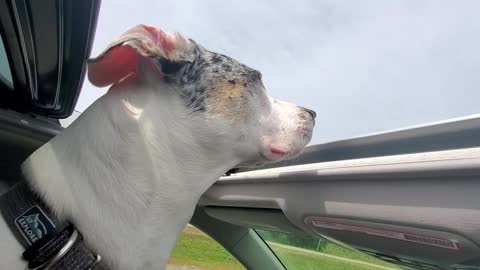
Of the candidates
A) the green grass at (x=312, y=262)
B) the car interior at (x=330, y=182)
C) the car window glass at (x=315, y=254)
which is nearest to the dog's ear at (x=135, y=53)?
the car interior at (x=330, y=182)

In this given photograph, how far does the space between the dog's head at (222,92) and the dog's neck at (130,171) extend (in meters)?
0.06

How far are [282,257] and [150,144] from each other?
155 centimetres

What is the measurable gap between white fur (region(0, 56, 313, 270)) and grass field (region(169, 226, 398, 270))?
471 millimetres

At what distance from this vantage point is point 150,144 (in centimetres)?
191

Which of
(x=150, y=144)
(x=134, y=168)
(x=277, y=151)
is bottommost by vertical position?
(x=134, y=168)

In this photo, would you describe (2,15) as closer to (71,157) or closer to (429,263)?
(71,157)

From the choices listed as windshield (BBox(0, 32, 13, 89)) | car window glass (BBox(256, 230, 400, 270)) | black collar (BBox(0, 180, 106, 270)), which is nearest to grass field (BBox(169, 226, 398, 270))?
car window glass (BBox(256, 230, 400, 270))

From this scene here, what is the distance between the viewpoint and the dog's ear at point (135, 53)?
1812 millimetres

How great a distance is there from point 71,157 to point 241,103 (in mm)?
785

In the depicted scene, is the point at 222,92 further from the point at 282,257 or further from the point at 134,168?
the point at 282,257

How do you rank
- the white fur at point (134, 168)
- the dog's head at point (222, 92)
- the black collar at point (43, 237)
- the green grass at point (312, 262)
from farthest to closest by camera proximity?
the green grass at point (312, 262), the dog's head at point (222, 92), the white fur at point (134, 168), the black collar at point (43, 237)

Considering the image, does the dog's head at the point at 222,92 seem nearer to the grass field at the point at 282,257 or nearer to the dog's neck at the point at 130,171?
the dog's neck at the point at 130,171

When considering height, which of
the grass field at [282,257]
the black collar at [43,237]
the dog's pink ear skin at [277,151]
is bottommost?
the black collar at [43,237]

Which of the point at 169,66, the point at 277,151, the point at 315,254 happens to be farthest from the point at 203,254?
the point at 169,66
